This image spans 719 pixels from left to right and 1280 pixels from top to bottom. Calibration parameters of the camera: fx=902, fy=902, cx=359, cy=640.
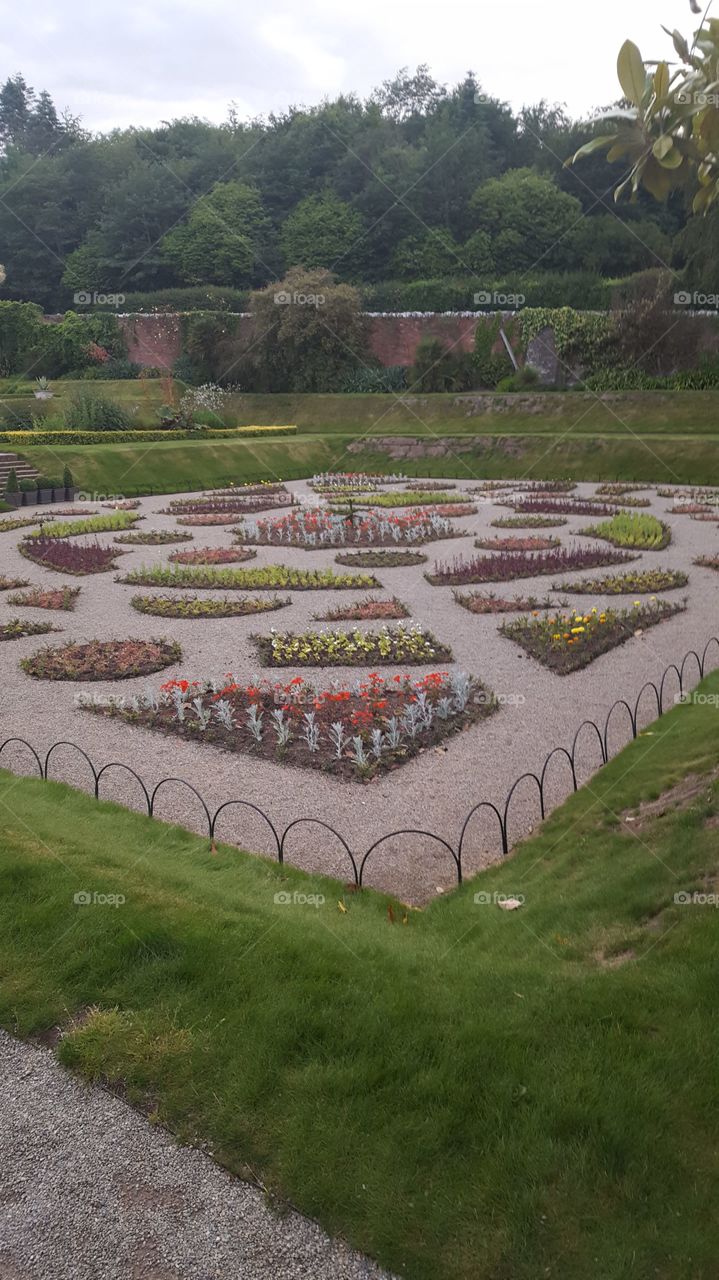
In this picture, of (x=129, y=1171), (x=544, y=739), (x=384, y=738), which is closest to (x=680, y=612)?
(x=544, y=739)

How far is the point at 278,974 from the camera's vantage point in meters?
4.61

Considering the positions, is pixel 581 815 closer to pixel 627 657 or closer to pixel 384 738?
pixel 384 738

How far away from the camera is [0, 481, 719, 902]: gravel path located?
6.75 metres

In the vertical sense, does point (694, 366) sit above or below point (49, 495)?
above

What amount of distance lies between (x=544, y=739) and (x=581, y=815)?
5.62 feet

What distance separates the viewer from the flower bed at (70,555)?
17172mm
